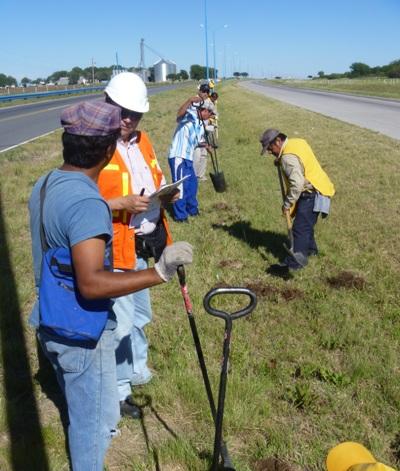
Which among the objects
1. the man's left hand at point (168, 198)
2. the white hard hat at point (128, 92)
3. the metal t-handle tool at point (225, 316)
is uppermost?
the white hard hat at point (128, 92)

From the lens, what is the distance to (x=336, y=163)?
40.4 ft

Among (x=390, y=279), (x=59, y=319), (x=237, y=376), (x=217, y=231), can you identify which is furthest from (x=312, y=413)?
(x=217, y=231)

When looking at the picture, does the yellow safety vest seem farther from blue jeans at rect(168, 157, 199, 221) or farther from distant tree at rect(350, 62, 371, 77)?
distant tree at rect(350, 62, 371, 77)

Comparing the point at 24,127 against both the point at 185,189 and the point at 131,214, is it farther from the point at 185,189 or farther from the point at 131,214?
the point at 131,214

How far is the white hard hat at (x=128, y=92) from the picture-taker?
3018mm

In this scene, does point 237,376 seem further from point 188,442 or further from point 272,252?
point 272,252

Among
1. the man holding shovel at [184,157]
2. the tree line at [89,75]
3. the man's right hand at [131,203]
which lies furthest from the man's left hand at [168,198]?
the tree line at [89,75]

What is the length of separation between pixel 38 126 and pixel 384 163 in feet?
54.3

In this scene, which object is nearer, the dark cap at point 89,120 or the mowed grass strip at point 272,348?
the dark cap at point 89,120

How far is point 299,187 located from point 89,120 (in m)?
3.90

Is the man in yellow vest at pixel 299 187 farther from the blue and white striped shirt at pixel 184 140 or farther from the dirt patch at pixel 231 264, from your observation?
the blue and white striped shirt at pixel 184 140

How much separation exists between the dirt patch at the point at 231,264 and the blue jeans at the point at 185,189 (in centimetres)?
168

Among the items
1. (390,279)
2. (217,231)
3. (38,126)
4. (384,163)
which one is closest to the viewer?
(390,279)

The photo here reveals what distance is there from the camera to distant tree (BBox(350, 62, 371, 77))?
128m
